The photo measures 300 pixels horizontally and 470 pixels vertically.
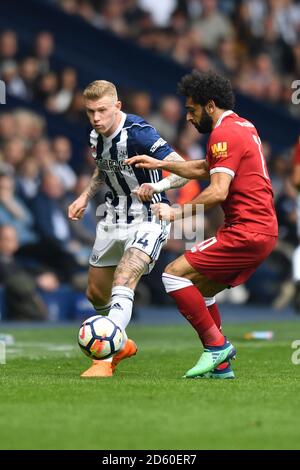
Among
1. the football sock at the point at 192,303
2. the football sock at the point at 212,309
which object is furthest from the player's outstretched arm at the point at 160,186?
the football sock at the point at 212,309

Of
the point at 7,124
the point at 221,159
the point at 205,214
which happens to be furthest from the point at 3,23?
the point at 221,159

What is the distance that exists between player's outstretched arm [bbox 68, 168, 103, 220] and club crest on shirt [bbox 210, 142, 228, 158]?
1.61 metres

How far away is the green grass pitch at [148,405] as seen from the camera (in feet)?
20.9

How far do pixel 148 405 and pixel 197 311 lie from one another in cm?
159

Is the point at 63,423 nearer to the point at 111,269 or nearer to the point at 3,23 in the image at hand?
the point at 111,269

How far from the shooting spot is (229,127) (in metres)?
8.88

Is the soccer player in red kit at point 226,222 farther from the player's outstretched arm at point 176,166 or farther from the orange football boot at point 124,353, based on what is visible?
the orange football boot at point 124,353

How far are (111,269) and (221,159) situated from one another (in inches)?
74.4

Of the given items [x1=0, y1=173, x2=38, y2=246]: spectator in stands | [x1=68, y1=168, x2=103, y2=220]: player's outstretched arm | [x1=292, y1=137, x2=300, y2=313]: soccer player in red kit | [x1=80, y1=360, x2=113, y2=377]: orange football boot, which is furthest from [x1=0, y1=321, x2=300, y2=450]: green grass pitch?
[x1=0, y1=173, x2=38, y2=246]: spectator in stands

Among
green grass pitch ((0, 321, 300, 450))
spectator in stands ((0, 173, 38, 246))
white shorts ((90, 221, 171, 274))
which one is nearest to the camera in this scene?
green grass pitch ((0, 321, 300, 450))

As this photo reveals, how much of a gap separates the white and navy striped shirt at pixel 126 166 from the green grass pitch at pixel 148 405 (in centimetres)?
132

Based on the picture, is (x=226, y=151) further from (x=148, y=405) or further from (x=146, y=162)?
(x=148, y=405)

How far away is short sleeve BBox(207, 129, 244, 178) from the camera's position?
344 inches

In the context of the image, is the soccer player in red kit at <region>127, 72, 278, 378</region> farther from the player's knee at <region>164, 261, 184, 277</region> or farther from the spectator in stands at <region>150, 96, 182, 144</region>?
the spectator in stands at <region>150, 96, 182, 144</region>
